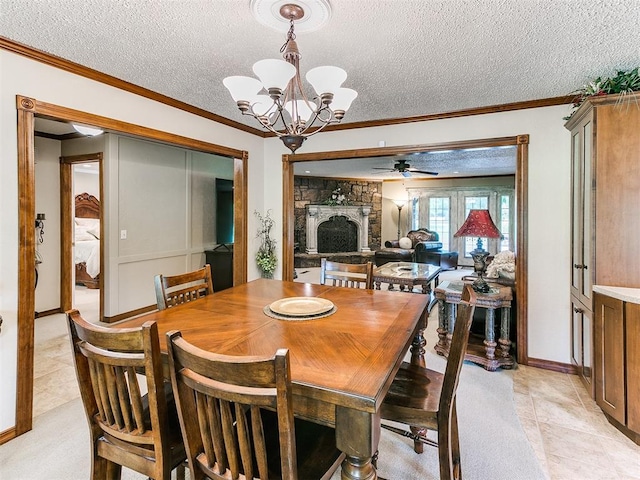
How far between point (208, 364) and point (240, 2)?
5.52 ft

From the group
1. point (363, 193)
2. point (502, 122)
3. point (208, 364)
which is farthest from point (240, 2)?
point (363, 193)

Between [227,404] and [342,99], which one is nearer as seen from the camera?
[227,404]

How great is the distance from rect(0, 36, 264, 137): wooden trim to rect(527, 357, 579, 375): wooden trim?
3880 mm

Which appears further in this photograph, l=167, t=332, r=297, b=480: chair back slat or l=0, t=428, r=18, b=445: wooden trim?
l=0, t=428, r=18, b=445: wooden trim

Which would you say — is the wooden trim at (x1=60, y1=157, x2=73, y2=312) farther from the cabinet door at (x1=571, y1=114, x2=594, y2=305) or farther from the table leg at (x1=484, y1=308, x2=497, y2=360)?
the cabinet door at (x1=571, y1=114, x2=594, y2=305)

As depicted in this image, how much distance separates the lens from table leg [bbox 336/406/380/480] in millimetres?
1017

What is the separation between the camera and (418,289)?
6102mm

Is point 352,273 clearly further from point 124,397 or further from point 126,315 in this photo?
point 126,315

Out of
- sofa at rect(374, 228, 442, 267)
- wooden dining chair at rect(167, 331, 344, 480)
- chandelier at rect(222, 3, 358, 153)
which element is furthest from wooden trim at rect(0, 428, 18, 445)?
sofa at rect(374, 228, 442, 267)

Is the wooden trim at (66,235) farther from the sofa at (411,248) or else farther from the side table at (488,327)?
the sofa at (411,248)

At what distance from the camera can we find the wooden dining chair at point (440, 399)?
1.33 m

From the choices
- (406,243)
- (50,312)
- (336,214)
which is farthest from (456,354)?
(336,214)

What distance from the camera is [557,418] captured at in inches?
90.4

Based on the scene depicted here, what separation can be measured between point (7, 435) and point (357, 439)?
7.57 ft
